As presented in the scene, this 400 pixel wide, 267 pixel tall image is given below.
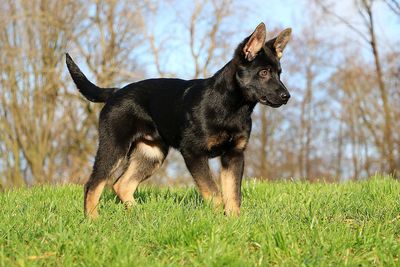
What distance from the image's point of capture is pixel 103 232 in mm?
→ 4152

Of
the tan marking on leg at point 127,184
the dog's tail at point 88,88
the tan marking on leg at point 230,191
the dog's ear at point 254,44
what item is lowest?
the tan marking on leg at point 127,184

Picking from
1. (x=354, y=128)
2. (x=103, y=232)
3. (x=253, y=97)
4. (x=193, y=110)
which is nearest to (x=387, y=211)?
(x=253, y=97)

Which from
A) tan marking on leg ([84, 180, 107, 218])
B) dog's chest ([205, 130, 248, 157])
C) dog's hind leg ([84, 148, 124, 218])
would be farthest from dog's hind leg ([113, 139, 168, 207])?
dog's chest ([205, 130, 248, 157])

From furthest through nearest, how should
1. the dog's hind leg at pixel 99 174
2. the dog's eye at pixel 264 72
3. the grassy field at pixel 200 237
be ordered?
the dog's eye at pixel 264 72
the dog's hind leg at pixel 99 174
the grassy field at pixel 200 237

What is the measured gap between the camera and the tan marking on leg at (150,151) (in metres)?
6.81

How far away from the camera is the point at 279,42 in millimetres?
6328

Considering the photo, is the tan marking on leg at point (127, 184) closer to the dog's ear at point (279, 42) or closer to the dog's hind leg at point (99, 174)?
the dog's hind leg at point (99, 174)

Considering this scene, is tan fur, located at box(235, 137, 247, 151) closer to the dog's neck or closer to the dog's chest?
the dog's chest

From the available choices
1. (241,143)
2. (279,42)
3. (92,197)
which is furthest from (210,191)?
(279,42)

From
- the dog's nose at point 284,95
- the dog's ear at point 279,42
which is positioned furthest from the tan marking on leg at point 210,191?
the dog's ear at point 279,42

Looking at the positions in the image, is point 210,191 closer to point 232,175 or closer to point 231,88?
point 232,175

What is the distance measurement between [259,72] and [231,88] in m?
0.38

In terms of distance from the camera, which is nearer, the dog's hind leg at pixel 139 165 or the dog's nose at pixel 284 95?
the dog's nose at pixel 284 95

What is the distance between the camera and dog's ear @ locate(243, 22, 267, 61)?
5906 millimetres
